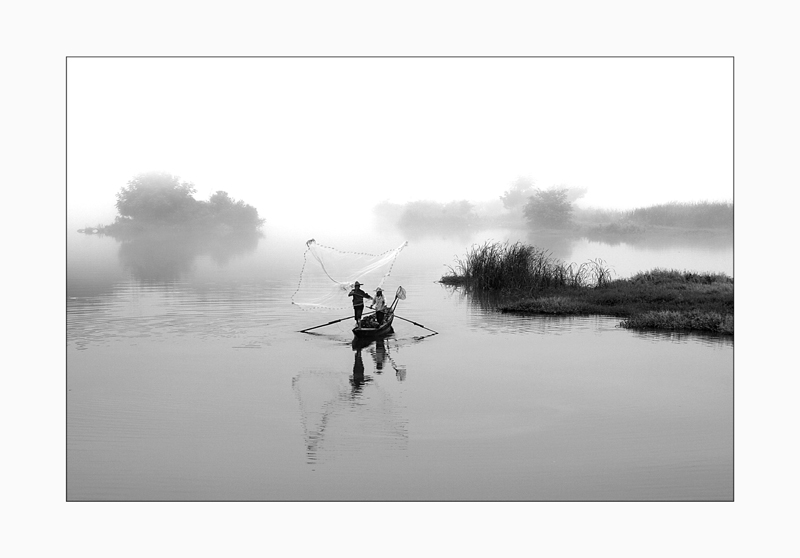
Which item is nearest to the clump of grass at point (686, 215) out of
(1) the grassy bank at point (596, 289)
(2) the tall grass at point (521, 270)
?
(1) the grassy bank at point (596, 289)

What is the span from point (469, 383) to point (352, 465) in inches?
182

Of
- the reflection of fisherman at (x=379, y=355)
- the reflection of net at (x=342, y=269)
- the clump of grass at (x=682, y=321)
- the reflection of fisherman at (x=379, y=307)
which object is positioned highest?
the reflection of net at (x=342, y=269)

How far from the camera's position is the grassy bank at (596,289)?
18.2 metres

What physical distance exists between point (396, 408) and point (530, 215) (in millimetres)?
16445

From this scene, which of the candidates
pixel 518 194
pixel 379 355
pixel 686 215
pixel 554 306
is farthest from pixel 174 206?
pixel 686 215

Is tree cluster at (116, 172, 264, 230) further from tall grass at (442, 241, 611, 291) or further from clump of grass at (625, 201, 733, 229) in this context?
clump of grass at (625, 201, 733, 229)

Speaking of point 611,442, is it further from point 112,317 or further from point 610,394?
point 112,317

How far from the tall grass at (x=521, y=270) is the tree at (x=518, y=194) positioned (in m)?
1.89

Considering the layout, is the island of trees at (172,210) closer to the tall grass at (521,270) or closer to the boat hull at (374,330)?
the boat hull at (374,330)

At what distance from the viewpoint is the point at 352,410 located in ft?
36.9

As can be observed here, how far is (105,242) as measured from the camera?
24.5 m

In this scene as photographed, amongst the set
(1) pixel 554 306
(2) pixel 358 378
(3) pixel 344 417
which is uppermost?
(1) pixel 554 306

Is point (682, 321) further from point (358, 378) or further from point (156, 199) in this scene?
point (156, 199)

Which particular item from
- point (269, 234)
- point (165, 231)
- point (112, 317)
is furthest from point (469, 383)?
point (165, 231)
